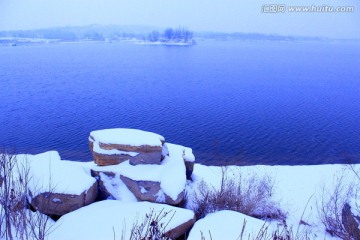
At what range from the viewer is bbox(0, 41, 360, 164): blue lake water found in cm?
1978

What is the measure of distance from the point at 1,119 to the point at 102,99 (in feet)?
26.0

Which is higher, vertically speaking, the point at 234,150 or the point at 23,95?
the point at 23,95

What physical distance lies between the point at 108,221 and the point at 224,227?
2.73 m

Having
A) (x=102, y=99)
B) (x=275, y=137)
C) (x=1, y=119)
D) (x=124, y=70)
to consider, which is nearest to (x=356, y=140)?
(x=275, y=137)

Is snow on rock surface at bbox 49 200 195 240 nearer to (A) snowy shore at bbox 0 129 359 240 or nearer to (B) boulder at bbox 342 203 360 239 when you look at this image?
(A) snowy shore at bbox 0 129 359 240

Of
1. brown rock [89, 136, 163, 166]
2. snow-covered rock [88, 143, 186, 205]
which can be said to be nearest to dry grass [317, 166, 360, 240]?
snow-covered rock [88, 143, 186, 205]

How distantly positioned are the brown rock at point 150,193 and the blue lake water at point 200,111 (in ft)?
28.6

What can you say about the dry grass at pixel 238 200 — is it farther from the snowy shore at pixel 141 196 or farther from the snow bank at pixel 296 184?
the snow bank at pixel 296 184

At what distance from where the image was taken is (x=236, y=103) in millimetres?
27375

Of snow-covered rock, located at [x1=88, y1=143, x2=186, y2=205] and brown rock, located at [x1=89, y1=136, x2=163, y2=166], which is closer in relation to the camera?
snow-covered rock, located at [x1=88, y1=143, x2=186, y2=205]

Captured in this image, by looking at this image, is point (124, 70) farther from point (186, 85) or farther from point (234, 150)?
point (234, 150)

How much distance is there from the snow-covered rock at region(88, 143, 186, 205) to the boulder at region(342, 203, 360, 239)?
182 inches

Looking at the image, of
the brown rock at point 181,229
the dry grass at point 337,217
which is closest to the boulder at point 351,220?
the dry grass at point 337,217

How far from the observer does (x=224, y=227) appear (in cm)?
777
